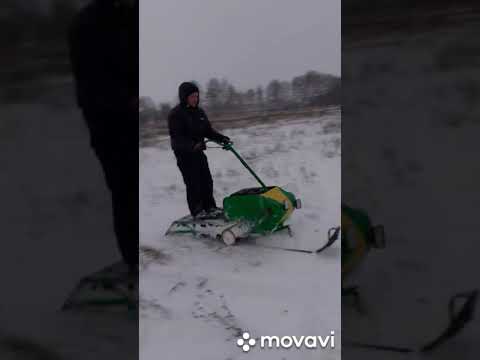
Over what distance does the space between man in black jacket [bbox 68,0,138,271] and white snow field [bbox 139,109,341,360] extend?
0.23 ft

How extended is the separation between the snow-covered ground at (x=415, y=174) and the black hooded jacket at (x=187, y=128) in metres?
0.62

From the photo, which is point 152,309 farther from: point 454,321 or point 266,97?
point 454,321

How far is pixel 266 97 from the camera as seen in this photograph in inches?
80.8

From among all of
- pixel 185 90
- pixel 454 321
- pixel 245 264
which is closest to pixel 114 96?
pixel 185 90

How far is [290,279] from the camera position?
2031 mm

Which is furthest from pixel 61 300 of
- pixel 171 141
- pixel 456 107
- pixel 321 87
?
pixel 456 107

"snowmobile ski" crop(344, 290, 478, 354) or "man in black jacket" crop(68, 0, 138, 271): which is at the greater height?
"man in black jacket" crop(68, 0, 138, 271)

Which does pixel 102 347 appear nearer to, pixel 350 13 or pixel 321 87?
pixel 321 87

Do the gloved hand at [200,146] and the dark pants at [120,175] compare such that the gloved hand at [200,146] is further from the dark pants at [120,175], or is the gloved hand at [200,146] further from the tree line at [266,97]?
the dark pants at [120,175]

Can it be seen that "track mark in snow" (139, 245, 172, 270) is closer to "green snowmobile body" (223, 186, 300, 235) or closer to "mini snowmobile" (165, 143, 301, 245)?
"mini snowmobile" (165, 143, 301, 245)

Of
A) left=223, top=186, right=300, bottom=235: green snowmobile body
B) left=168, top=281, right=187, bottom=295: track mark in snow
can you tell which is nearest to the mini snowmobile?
left=223, top=186, right=300, bottom=235: green snowmobile body

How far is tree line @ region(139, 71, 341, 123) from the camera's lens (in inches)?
79.7

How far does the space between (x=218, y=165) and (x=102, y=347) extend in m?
0.96

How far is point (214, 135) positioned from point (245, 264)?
588mm
